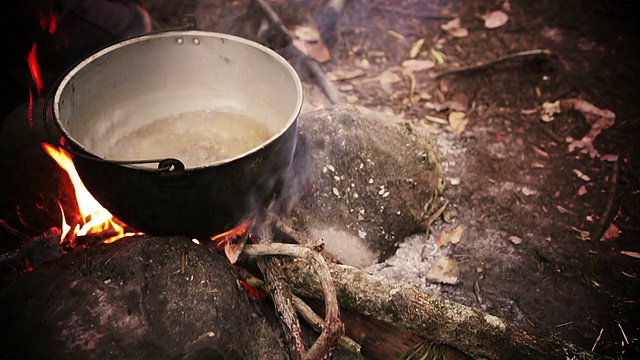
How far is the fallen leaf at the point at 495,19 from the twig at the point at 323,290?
408 centimetres

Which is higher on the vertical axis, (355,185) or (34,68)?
(34,68)

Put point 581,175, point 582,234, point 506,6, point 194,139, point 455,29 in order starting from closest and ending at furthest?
point 194,139 < point 582,234 < point 581,175 < point 455,29 < point 506,6

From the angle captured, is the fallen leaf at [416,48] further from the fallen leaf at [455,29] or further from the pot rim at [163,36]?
the pot rim at [163,36]

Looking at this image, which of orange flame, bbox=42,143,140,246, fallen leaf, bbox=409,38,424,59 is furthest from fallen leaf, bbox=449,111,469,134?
orange flame, bbox=42,143,140,246

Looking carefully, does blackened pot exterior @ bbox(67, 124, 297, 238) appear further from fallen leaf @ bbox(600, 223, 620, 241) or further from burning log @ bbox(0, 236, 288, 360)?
fallen leaf @ bbox(600, 223, 620, 241)

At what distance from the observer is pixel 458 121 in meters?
4.03

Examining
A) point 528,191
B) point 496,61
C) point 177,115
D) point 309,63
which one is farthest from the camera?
point 496,61

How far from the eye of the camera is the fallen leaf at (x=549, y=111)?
4.06 metres

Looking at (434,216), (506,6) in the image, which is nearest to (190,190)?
(434,216)

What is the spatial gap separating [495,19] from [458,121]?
1875 millimetres

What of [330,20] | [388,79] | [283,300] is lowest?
[388,79]

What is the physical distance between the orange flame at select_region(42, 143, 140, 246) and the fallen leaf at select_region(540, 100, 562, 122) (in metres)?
3.61

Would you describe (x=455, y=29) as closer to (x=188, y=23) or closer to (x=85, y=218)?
(x=188, y=23)

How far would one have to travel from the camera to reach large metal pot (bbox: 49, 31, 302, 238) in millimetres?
1890
